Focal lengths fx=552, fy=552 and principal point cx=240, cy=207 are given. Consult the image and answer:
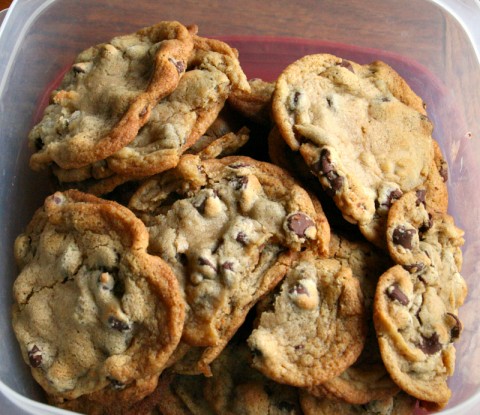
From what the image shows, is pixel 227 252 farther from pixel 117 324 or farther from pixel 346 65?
pixel 346 65

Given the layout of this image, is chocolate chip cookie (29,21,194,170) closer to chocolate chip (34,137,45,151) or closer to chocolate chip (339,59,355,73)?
chocolate chip (34,137,45,151)

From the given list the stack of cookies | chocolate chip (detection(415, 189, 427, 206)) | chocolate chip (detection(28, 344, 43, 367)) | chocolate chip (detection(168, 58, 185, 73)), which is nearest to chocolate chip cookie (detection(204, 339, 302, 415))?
the stack of cookies

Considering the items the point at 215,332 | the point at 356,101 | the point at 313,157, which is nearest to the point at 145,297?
the point at 215,332

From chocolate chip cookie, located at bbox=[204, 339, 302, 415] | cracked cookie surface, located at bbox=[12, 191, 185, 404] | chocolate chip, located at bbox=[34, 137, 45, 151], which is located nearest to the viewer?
cracked cookie surface, located at bbox=[12, 191, 185, 404]

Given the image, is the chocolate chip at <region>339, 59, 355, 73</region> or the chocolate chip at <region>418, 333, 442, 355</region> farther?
the chocolate chip at <region>339, 59, 355, 73</region>

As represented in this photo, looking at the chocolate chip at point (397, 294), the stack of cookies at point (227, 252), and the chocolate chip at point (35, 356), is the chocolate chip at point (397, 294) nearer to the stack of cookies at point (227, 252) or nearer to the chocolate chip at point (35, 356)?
the stack of cookies at point (227, 252)

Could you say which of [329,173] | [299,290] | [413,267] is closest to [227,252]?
[299,290]

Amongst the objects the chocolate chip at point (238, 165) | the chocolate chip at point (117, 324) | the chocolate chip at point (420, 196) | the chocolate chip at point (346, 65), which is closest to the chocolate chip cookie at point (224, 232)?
the chocolate chip at point (238, 165)
